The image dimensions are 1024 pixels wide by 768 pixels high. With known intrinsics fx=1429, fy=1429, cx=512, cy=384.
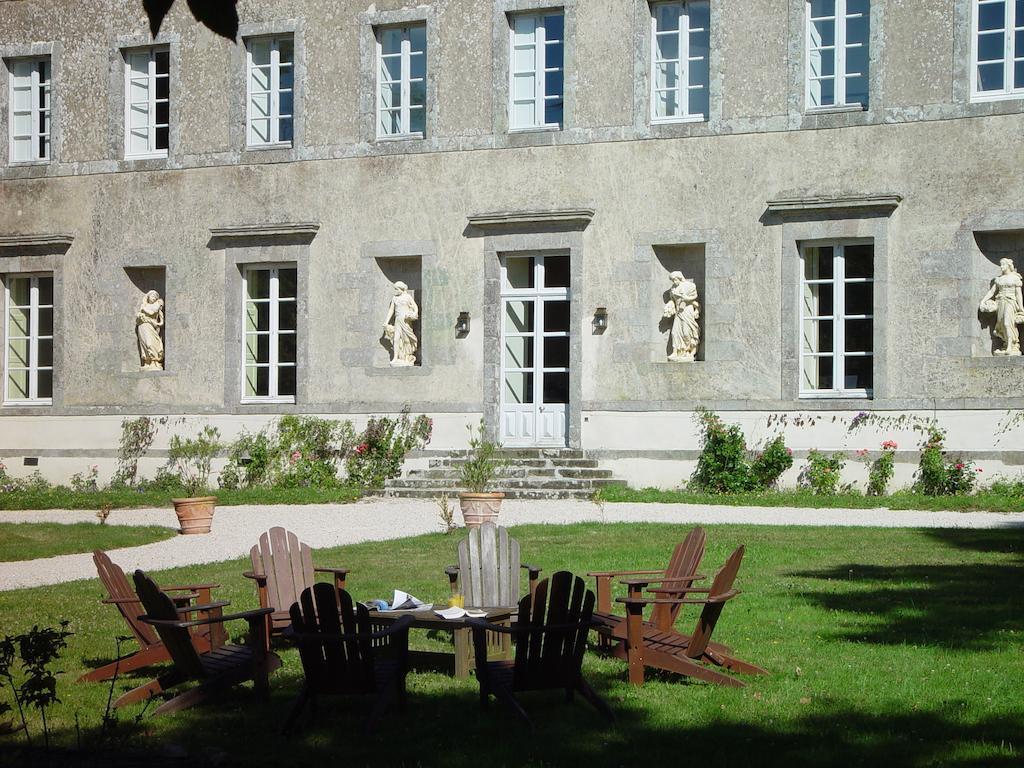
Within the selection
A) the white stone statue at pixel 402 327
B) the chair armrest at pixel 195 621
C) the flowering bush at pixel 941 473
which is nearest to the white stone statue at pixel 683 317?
the flowering bush at pixel 941 473

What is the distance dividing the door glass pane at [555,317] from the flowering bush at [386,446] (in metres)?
1.95

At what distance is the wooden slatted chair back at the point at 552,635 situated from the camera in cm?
614

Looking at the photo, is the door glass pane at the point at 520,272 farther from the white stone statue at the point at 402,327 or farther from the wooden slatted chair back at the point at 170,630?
the wooden slatted chair back at the point at 170,630

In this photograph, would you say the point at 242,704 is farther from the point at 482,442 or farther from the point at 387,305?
the point at 387,305

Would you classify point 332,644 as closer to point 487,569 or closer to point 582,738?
point 582,738

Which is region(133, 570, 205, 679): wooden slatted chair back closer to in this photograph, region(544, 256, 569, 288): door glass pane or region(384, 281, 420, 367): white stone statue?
region(384, 281, 420, 367): white stone statue

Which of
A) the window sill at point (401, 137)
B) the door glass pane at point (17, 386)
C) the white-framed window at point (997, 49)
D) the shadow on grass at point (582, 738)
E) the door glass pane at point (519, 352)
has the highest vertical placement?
the white-framed window at point (997, 49)

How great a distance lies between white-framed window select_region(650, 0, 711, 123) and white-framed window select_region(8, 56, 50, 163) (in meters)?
8.73

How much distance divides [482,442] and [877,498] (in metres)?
4.79

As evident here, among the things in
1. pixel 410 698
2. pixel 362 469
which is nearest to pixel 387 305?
pixel 362 469

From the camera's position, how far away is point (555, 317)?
18.2 meters

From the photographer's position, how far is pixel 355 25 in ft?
61.0

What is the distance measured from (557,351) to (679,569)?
34.6ft

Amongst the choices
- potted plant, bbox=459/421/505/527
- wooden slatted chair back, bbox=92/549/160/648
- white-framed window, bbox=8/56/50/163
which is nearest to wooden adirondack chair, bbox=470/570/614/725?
wooden slatted chair back, bbox=92/549/160/648
